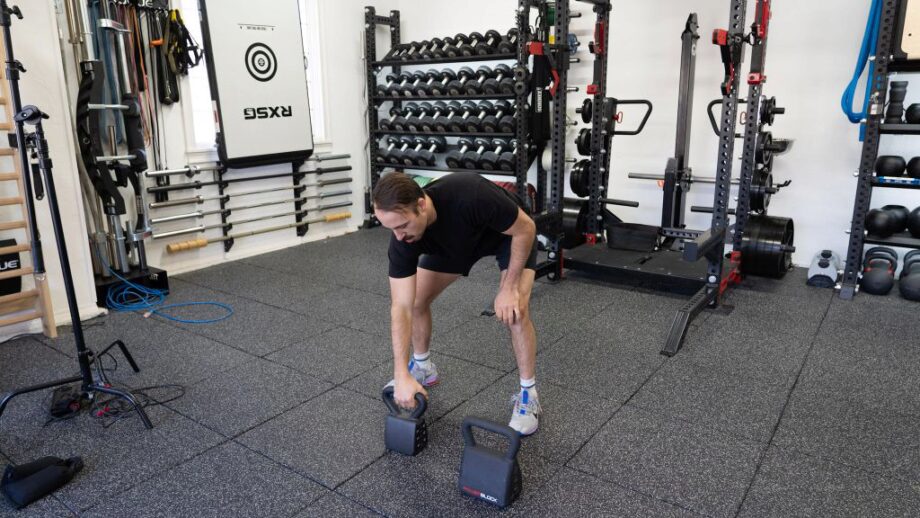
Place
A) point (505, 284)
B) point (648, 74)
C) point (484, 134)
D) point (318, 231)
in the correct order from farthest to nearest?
point (318, 231) < point (484, 134) < point (648, 74) < point (505, 284)

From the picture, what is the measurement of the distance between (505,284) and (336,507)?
87 cm

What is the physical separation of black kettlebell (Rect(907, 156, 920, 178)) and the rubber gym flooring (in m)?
0.76

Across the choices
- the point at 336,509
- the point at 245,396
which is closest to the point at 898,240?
the point at 336,509

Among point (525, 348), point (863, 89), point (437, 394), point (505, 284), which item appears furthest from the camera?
point (863, 89)

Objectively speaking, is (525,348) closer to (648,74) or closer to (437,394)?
(437,394)

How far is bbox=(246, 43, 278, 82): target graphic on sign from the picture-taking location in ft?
15.8

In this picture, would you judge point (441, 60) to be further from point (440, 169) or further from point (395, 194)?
point (395, 194)

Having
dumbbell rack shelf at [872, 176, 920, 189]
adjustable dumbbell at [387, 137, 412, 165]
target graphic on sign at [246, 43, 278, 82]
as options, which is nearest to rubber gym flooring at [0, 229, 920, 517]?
dumbbell rack shelf at [872, 176, 920, 189]

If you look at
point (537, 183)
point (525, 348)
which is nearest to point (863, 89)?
point (537, 183)

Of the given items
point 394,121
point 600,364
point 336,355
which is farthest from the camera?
point 394,121

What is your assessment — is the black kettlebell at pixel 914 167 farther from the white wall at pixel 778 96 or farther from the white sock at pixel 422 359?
the white sock at pixel 422 359

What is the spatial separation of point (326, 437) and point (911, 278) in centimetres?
354

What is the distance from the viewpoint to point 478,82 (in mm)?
5246

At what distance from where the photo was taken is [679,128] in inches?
161
